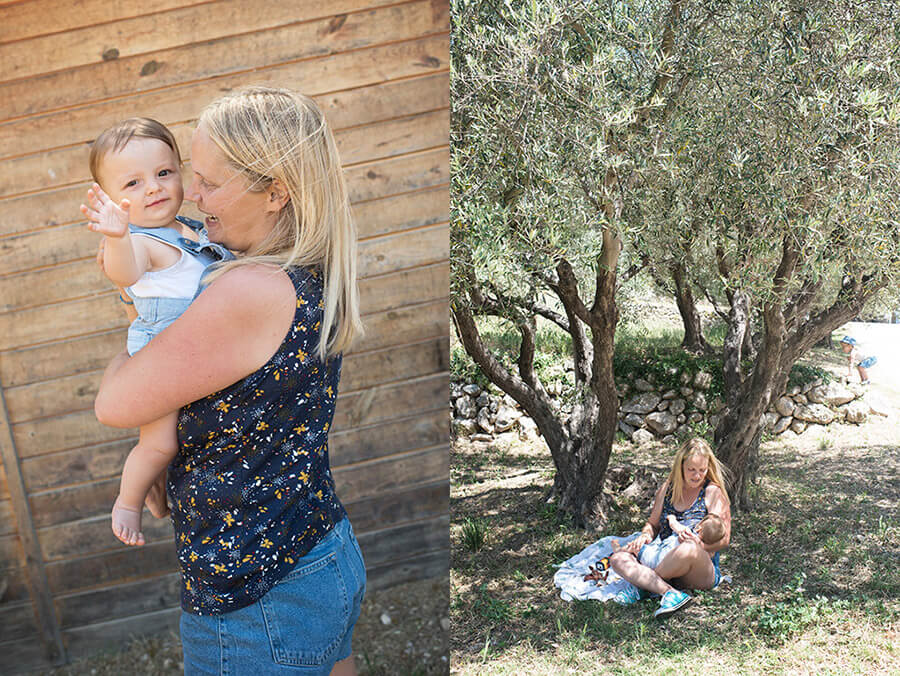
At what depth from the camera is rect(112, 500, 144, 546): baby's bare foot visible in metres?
1.25

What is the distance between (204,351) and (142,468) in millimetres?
287

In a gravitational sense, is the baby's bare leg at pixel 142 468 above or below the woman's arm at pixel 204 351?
below

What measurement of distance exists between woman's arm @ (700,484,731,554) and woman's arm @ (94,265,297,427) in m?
1.87

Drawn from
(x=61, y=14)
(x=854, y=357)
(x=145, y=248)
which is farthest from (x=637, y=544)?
(x=61, y=14)

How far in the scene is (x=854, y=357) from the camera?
242 centimetres

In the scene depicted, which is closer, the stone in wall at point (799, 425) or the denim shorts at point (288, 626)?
the denim shorts at point (288, 626)

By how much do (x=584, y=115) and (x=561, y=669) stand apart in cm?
176

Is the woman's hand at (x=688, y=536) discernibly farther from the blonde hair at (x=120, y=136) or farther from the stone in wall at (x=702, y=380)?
the blonde hair at (x=120, y=136)

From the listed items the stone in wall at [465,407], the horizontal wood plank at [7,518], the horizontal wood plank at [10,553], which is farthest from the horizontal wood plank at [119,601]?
the stone in wall at [465,407]

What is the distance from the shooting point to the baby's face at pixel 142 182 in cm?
127

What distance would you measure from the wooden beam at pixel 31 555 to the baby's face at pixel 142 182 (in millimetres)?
1813

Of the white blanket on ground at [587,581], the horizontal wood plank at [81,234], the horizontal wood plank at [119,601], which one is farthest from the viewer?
the horizontal wood plank at [119,601]

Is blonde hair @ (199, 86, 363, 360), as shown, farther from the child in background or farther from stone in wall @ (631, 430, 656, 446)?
the child in background

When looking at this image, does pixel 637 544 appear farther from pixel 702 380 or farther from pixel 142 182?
pixel 142 182
